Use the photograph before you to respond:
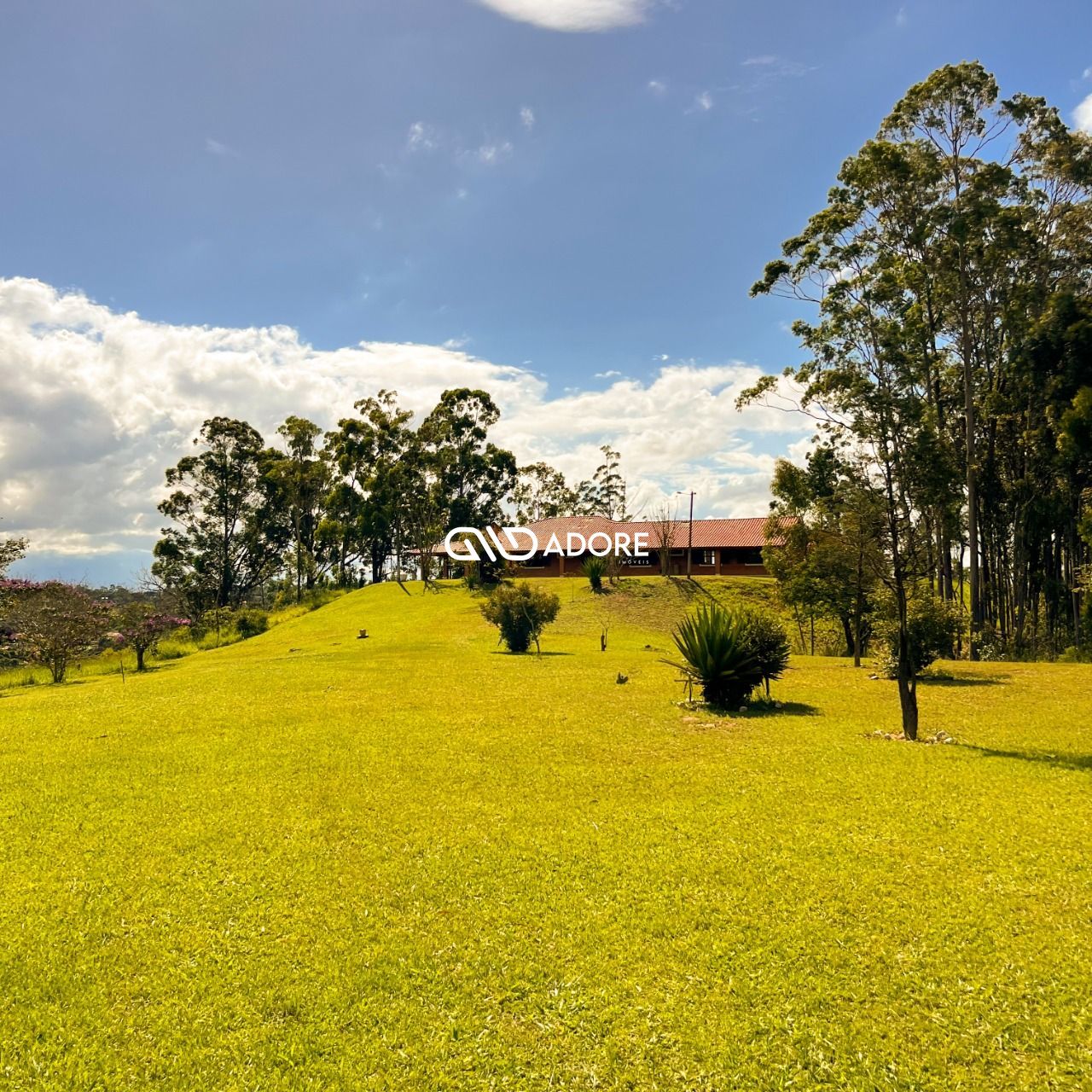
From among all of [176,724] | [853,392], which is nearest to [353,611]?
[176,724]

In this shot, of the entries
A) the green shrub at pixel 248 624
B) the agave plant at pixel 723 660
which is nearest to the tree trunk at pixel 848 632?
the agave plant at pixel 723 660

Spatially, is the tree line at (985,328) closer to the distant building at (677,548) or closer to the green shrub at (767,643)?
the green shrub at (767,643)

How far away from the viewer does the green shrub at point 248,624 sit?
113ft

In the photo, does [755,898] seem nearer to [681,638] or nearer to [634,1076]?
[634,1076]

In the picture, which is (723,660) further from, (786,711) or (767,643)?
(786,711)

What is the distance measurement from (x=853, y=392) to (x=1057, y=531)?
18.4 metres

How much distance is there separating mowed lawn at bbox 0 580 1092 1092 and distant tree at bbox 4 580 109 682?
11.1 m

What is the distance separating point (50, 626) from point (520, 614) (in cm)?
1370

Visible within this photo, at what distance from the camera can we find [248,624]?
114ft

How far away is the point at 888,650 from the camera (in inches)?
602

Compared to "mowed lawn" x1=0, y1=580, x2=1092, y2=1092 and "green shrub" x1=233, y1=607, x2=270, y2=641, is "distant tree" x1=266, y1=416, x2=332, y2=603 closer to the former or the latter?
"green shrub" x1=233, y1=607, x2=270, y2=641

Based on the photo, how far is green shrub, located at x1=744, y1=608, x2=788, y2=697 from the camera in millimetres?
11867

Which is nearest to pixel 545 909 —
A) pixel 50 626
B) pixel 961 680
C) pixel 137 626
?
pixel 961 680

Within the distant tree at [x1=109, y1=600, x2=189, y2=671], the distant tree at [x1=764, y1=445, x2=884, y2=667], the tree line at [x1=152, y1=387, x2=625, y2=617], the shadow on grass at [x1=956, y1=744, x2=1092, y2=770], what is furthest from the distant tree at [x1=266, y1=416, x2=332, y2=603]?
the shadow on grass at [x1=956, y1=744, x2=1092, y2=770]
